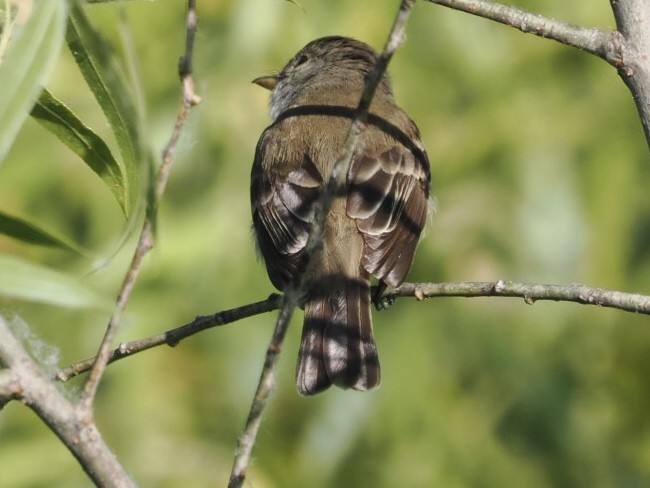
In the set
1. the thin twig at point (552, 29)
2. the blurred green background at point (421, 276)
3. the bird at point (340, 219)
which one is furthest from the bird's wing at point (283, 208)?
the thin twig at point (552, 29)

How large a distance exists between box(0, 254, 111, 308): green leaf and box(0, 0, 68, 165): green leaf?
0.18 metres

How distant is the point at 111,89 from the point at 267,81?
145 inches

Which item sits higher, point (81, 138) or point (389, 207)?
point (389, 207)

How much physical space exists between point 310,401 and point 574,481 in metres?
1.29

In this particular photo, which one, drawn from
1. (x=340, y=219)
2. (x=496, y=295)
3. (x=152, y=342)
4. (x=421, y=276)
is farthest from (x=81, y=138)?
(x=421, y=276)

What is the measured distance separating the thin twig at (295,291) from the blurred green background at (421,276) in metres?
3.25

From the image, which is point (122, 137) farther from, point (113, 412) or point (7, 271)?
point (113, 412)

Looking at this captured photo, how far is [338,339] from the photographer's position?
4051 mm

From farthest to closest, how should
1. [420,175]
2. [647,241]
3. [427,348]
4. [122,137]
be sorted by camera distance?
1. [647,241]
2. [427,348]
3. [420,175]
4. [122,137]

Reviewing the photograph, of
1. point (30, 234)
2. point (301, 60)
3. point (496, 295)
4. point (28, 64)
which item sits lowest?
point (30, 234)

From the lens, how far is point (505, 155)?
590 centimetres

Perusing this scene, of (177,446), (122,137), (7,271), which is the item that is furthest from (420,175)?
(7,271)

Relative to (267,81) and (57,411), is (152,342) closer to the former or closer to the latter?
(57,411)

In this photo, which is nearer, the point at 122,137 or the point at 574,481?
the point at 122,137
